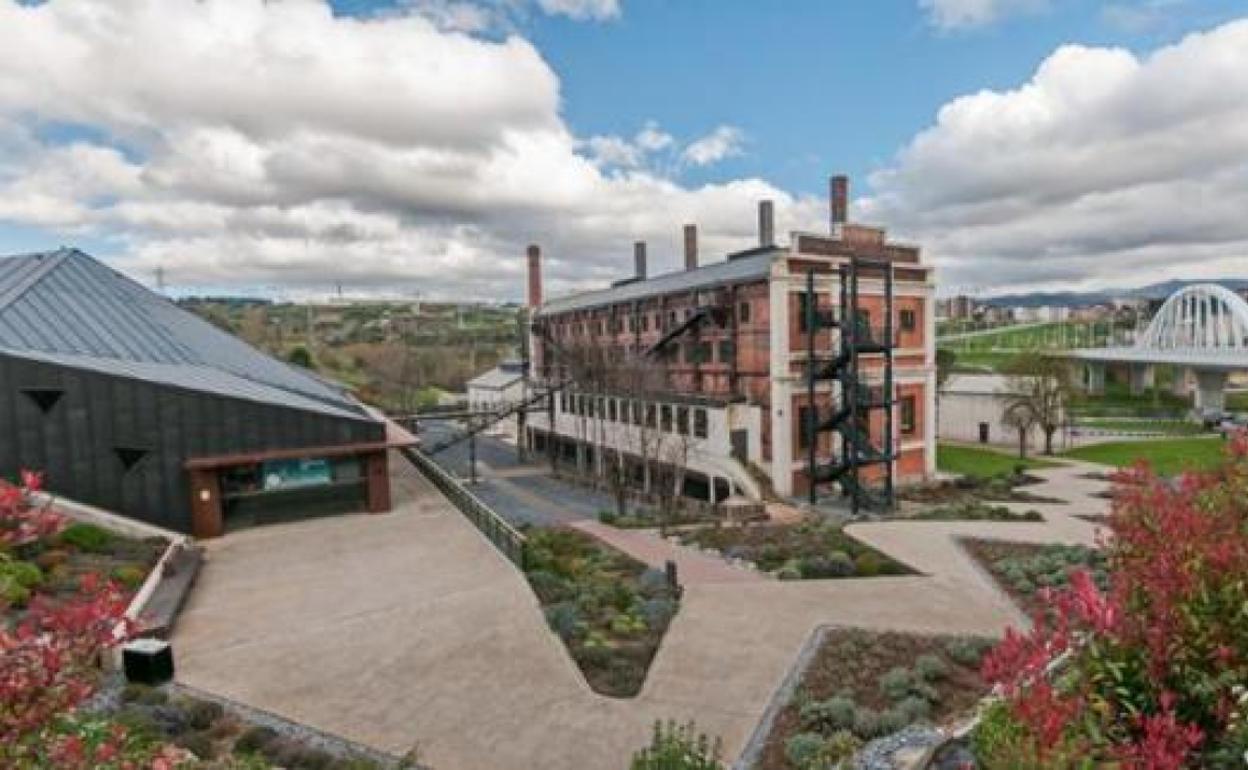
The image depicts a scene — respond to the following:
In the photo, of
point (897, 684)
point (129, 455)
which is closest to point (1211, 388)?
point (897, 684)

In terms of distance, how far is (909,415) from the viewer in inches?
1303

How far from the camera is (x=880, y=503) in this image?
27.3m

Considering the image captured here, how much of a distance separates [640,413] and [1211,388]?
196 feet

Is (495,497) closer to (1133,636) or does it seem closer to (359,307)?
(1133,636)

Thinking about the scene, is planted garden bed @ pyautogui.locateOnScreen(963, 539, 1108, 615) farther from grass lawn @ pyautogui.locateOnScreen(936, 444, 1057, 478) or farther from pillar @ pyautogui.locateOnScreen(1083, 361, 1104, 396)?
pillar @ pyautogui.locateOnScreen(1083, 361, 1104, 396)

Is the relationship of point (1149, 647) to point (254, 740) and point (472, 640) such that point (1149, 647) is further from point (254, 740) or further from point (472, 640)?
point (254, 740)

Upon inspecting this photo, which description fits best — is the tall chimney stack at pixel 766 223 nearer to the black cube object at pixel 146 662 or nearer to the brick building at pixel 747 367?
the brick building at pixel 747 367

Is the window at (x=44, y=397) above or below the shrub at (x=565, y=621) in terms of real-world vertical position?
above

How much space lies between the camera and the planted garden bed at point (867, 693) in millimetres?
8656

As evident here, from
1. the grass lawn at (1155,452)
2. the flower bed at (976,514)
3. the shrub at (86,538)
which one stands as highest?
the shrub at (86,538)

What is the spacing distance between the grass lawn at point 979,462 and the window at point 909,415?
4.34 meters

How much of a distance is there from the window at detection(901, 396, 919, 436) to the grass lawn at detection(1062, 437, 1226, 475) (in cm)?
1144

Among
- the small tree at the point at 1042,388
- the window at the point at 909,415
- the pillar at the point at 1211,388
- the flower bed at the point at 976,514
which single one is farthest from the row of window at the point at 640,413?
the pillar at the point at 1211,388

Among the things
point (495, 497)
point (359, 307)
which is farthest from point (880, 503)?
point (359, 307)
